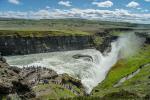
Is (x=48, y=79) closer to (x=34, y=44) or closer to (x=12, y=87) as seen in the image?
(x=12, y=87)

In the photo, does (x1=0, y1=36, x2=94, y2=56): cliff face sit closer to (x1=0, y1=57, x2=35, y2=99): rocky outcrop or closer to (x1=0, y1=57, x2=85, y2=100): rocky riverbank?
(x1=0, y1=57, x2=85, y2=100): rocky riverbank

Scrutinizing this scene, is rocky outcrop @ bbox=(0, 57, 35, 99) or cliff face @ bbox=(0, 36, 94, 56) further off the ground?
rocky outcrop @ bbox=(0, 57, 35, 99)

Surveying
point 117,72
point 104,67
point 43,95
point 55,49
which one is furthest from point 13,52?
point 43,95

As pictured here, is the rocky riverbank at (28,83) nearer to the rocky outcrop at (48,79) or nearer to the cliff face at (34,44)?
the rocky outcrop at (48,79)

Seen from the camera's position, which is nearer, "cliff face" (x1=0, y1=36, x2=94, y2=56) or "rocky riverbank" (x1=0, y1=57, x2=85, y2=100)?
"rocky riverbank" (x1=0, y1=57, x2=85, y2=100)

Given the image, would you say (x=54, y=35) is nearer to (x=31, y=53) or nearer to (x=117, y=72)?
(x=31, y=53)

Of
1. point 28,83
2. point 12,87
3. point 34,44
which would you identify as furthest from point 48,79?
point 34,44

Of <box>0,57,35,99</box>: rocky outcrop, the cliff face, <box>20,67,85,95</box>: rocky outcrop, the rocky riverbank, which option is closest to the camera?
<box>0,57,35,99</box>: rocky outcrop

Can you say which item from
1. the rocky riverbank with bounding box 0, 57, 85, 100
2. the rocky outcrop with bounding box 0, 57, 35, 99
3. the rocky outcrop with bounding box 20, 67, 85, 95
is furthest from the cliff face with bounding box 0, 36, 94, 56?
the rocky outcrop with bounding box 0, 57, 35, 99
